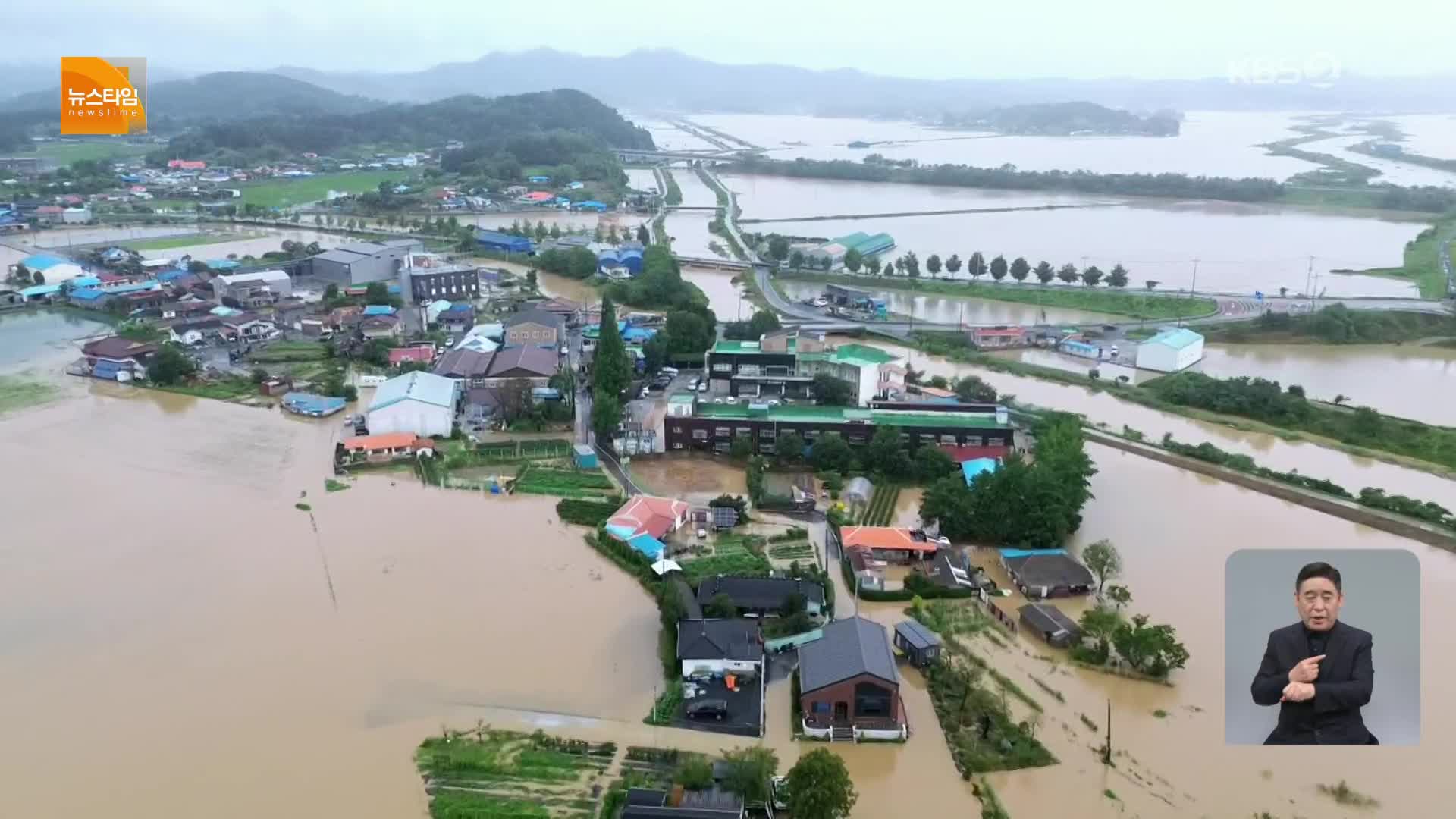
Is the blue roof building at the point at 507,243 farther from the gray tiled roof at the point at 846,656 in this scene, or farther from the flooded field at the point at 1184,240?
the gray tiled roof at the point at 846,656

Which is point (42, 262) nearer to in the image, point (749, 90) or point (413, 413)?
point (413, 413)

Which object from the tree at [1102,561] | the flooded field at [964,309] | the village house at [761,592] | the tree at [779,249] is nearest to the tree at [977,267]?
the flooded field at [964,309]

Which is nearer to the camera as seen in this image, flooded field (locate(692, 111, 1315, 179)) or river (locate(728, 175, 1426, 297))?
river (locate(728, 175, 1426, 297))

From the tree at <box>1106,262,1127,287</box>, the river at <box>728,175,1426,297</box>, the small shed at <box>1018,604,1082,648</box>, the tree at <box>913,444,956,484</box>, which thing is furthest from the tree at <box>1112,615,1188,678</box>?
the river at <box>728,175,1426,297</box>

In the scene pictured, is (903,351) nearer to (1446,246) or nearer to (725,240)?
(725,240)

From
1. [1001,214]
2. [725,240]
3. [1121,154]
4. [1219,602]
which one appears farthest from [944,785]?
[1121,154]

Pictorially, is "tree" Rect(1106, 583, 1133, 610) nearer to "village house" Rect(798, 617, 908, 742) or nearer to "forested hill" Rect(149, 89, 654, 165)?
"village house" Rect(798, 617, 908, 742)

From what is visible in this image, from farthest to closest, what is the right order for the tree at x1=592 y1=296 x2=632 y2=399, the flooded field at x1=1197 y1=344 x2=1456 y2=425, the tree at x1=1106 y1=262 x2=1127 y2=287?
the tree at x1=1106 y1=262 x2=1127 y2=287
the flooded field at x1=1197 y1=344 x2=1456 y2=425
the tree at x1=592 y1=296 x2=632 y2=399
